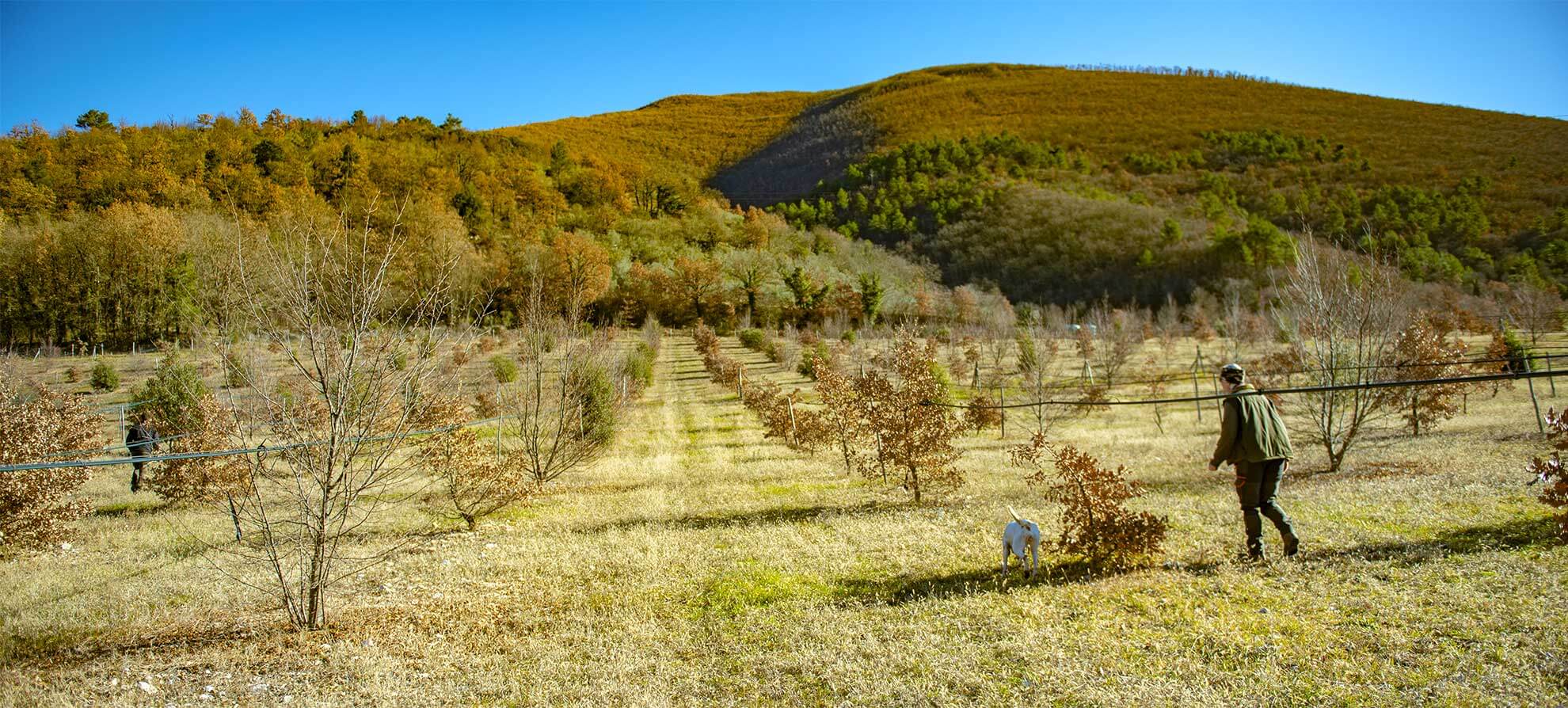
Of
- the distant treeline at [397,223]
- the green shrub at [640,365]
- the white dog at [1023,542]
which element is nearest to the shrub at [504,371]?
the distant treeline at [397,223]

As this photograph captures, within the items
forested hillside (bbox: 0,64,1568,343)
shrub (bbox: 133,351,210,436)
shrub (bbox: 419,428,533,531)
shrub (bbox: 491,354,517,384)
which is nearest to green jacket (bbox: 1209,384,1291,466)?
shrub (bbox: 419,428,533,531)

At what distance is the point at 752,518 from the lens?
10.1 m

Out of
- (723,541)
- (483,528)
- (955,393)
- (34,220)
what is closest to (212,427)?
(483,528)

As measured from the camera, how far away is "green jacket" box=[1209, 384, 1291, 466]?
563 cm

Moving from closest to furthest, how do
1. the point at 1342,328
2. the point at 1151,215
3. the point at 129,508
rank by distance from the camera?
the point at 1342,328 → the point at 129,508 → the point at 1151,215

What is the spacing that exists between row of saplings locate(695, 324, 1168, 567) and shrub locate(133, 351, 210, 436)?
11455 millimetres

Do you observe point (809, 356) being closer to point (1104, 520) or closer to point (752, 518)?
point (752, 518)

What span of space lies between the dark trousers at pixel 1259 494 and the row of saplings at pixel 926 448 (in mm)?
680

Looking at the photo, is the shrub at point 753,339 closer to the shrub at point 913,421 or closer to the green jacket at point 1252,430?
the shrub at point 913,421

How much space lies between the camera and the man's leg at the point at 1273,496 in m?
5.74

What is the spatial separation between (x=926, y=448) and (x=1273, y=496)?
15.4 feet

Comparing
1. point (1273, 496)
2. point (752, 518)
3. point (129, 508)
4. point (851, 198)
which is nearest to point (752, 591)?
point (752, 518)

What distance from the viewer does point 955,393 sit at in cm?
2600

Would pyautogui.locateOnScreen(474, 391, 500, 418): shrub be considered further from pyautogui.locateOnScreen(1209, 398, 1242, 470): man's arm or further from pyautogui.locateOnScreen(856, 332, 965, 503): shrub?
pyautogui.locateOnScreen(1209, 398, 1242, 470): man's arm
